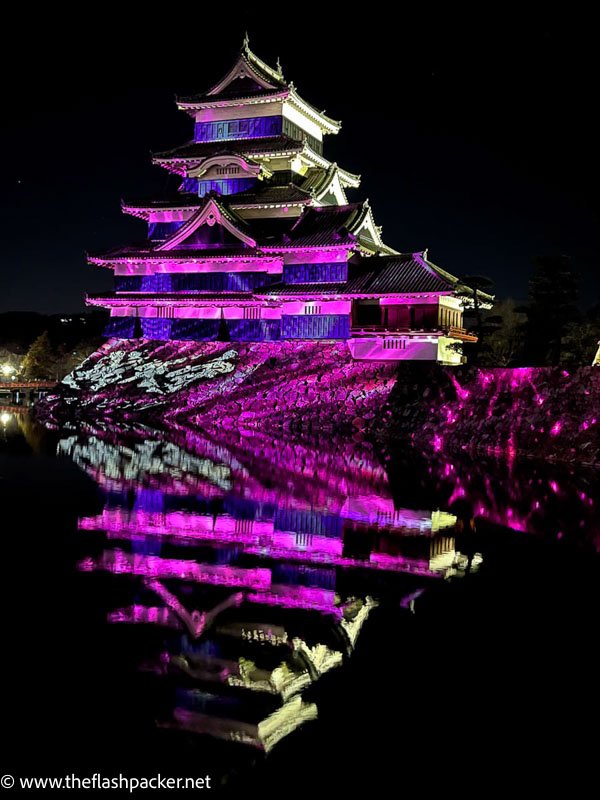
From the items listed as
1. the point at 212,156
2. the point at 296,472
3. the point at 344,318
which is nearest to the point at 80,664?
the point at 296,472

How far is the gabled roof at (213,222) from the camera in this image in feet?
163

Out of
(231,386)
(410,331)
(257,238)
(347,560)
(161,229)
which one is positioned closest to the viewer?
(347,560)

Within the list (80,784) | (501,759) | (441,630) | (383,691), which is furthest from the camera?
(441,630)

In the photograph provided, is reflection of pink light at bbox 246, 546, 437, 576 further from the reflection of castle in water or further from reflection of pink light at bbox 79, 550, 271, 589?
reflection of pink light at bbox 79, 550, 271, 589

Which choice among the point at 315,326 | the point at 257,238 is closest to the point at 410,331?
the point at 315,326

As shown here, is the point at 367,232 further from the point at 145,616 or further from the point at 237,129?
the point at 145,616

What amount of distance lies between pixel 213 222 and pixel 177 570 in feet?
133

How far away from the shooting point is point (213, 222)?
50562 millimetres

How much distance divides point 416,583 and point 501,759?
565cm

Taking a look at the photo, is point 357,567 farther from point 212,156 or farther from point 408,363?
point 212,156

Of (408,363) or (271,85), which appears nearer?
(408,363)

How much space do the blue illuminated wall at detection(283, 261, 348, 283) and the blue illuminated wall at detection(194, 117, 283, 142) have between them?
43.4ft

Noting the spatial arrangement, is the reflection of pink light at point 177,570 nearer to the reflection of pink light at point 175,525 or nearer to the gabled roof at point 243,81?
the reflection of pink light at point 175,525

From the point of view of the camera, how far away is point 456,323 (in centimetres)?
4588
